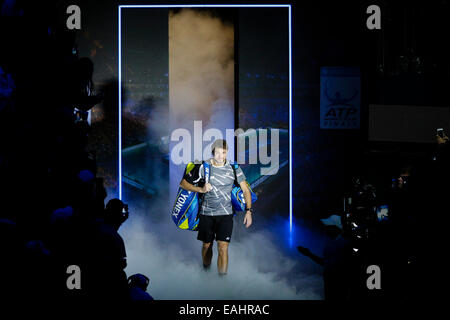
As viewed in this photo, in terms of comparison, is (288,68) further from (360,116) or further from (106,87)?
(106,87)

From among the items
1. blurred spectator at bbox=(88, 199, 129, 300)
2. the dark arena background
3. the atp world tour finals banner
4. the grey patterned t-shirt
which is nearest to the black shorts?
the grey patterned t-shirt

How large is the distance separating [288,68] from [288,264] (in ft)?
7.57

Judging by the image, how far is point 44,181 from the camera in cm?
222

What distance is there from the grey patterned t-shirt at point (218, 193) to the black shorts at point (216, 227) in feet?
0.19

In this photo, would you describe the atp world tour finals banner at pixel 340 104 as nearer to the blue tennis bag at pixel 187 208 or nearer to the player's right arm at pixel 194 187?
the player's right arm at pixel 194 187

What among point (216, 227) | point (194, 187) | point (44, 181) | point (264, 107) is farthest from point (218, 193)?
point (44, 181)

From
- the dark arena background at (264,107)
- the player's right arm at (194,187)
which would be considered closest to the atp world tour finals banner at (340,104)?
the dark arena background at (264,107)

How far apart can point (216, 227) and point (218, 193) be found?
1.21 ft

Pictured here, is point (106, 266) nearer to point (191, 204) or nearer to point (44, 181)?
point (44, 181)

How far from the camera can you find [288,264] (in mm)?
4340

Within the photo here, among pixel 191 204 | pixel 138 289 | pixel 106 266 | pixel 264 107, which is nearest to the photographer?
pixel 106 266

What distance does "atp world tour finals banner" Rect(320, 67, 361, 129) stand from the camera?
4.39m

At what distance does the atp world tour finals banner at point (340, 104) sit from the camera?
14.4ft

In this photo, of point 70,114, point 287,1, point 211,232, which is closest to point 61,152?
point 70,114
